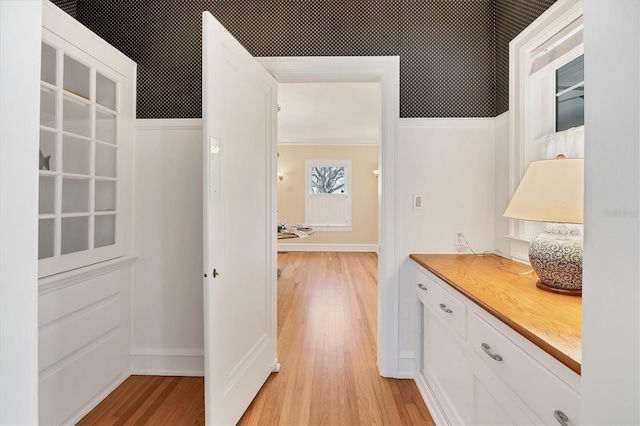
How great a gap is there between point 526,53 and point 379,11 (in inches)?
39.2

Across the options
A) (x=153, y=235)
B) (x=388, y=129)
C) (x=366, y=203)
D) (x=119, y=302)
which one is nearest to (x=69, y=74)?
(x=153, y=235)

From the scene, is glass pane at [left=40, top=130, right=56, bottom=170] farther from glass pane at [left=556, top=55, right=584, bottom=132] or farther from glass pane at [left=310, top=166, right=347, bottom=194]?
glass pane at [left=310, top=166, right=347, bottom=194]

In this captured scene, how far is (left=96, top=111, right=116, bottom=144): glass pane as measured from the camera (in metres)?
1.92

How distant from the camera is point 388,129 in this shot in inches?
82.8

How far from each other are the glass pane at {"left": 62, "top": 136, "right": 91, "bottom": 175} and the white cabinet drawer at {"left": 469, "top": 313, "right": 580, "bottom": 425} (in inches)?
87.3

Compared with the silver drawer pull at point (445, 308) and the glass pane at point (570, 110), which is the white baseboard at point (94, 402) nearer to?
the silver drawer pull at point (445, 308)

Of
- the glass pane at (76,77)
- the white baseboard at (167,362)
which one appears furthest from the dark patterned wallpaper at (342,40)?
the white baseboard at (167,362)

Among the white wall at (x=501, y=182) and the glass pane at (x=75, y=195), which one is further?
the white wall at (x=501, y=182)

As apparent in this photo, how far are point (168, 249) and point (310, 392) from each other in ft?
4.52

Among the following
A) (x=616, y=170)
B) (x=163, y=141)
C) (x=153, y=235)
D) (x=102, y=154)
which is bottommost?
(x=153, y=235)

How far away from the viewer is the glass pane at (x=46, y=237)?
5.03 ft

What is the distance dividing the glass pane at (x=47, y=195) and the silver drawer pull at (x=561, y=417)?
2.25 metres

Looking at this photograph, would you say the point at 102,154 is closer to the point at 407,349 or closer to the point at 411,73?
the point at 411,73

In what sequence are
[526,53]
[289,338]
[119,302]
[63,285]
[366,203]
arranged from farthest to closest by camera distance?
[366,203]
[289,338]
[119,302]
[526,53]
[63,285]
